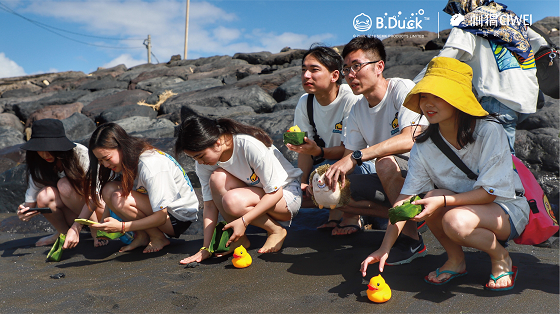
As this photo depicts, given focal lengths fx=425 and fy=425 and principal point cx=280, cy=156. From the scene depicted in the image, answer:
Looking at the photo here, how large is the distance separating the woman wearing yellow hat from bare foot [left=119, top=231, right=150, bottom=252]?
219 cm

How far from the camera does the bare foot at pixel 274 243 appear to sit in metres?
3.32

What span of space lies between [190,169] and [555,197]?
14.9 ft

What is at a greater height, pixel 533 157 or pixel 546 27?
pixel 546 27

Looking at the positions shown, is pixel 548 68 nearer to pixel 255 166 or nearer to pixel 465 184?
pixel 465 184

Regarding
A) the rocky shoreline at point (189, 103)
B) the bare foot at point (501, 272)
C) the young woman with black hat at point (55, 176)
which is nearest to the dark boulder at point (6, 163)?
the rocky shoreline at point (189, 103)

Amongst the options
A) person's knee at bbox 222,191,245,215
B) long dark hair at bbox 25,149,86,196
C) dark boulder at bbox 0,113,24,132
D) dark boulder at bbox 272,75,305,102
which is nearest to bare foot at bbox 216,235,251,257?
person's knee at bbox 222,191,245,215

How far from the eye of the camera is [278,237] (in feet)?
11.1

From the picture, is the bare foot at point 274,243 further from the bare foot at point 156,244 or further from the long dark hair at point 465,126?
the long dark hair at point 465,126

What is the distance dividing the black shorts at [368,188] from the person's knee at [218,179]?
987mm

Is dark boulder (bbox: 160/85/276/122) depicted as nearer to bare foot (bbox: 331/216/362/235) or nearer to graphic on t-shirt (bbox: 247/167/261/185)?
bare foot (bbox: 331/216/362/235)

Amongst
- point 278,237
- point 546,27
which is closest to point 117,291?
point 278,237

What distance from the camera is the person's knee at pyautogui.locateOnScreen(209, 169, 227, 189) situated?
3.33 m

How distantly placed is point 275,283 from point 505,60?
2.27 metres

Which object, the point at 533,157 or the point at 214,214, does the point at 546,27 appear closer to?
the point at 533,157
